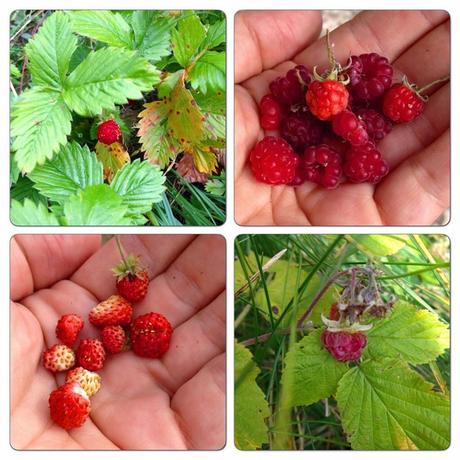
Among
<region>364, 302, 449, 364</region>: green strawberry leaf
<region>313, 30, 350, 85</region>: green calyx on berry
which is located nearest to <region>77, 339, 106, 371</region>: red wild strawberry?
<region>364, 302, 449, 364</region>: green strawberry leaf

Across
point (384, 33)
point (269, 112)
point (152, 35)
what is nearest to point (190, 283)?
point (269, 112)

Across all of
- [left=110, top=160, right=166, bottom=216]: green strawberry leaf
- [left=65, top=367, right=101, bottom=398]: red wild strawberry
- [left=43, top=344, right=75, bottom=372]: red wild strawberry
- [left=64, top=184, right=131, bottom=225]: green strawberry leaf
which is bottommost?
[left=65, top=367, right=101, bottom=398]: red wild strawberry

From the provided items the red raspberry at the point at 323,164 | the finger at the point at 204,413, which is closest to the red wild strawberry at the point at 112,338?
the finger at the point at 204,413

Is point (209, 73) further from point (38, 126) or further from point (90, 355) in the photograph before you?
point (90, 355)

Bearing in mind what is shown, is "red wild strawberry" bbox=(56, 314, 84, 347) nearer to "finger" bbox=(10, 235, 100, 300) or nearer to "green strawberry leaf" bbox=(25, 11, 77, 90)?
"finger" bbox=(10, 235, 100, 300)

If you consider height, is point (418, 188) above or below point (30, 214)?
above

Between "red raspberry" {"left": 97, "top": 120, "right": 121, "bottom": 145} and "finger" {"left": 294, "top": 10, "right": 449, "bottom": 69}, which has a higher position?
"finger" {"left": 294, "top": 10, "right": 449, "bottom": 69}
